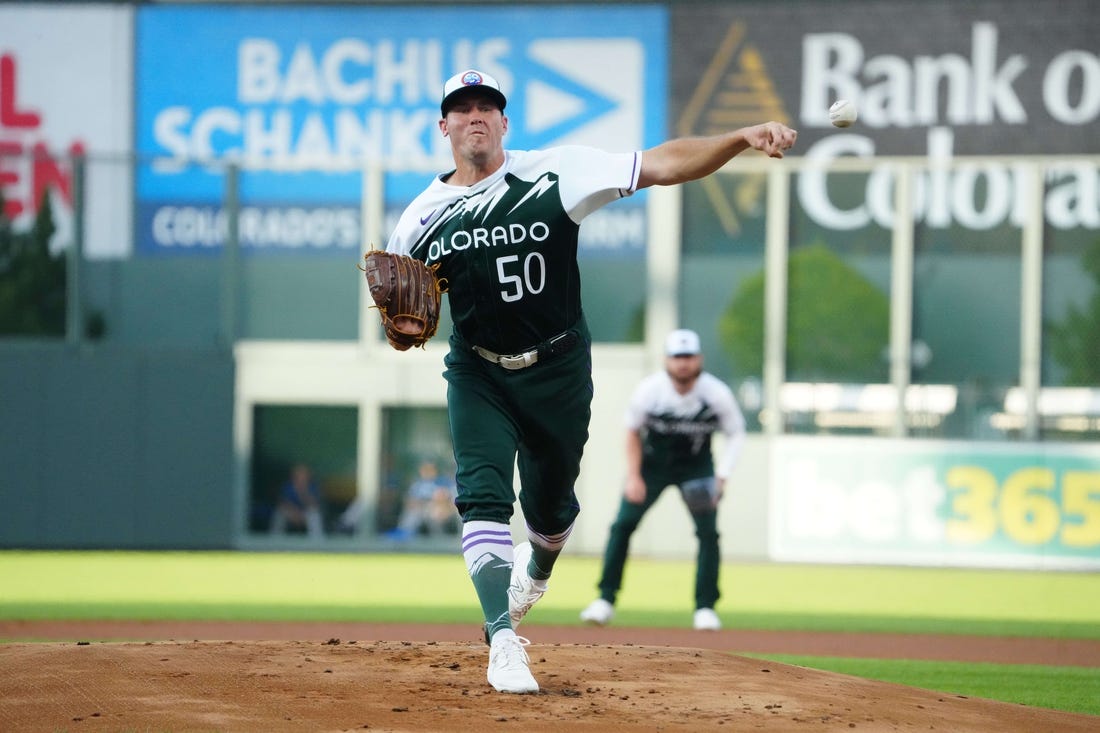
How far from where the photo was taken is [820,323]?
18.1m

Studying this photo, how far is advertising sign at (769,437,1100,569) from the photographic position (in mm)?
16625

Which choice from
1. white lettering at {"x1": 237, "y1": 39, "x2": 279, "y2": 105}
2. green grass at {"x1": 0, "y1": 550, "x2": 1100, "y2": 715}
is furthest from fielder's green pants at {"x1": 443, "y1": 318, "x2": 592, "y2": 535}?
white lettering at {"x1": 237, "y1": 39, "x2": 279, "y2": 105}

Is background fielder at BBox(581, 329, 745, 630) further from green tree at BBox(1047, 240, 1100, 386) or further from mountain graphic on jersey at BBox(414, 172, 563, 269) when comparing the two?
green tree at BBox(1047, 240, 1100, 386)

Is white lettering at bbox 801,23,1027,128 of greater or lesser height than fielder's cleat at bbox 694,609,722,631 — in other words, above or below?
above

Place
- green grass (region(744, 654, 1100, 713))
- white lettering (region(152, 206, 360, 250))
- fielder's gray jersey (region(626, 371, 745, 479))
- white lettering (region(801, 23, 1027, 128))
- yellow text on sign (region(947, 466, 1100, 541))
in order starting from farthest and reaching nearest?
white lettering (region(801, 23, 1027, 128)), white lettering (region(152, 206, 360, 250)), yellow text on sign (region(947, 466, 1100, 541)), fielder's gray jersey (region(626, 371, 745, 479)), green grass (region(744, 654, 1100, 713))

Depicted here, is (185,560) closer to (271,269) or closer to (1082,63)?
(271,269)

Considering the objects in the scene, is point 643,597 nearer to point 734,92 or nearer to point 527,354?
point 527,354

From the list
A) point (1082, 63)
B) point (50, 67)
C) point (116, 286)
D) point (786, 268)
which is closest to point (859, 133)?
point (1082, 63)

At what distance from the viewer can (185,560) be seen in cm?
1670

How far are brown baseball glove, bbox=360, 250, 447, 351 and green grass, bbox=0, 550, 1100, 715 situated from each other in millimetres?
3444

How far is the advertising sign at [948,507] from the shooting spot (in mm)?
16625

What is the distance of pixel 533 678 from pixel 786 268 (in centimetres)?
1368

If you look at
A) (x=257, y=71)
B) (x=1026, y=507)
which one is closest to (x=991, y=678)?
(x=1026, y=507)

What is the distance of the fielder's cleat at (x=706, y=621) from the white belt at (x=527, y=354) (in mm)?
4528
